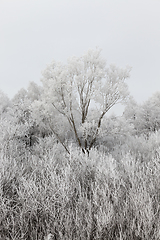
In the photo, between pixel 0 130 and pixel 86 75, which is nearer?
pixel 0 130

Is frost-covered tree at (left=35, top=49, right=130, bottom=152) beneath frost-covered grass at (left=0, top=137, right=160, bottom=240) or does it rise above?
above

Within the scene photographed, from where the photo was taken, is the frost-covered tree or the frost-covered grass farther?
the frost-covered tree

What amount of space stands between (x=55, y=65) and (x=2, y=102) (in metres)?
14.0

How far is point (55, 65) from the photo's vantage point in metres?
11.9

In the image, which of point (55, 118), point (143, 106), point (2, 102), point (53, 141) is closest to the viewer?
point (53, 141)

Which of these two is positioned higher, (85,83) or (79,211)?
(85,83)

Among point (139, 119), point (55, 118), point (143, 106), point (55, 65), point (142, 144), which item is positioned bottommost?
point (142, 144)

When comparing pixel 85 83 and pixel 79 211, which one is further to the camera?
pixel 85 83

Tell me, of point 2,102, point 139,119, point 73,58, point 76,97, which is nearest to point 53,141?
point 76,97

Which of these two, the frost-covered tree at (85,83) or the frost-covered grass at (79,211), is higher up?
the frost-covered tree at (85,83)

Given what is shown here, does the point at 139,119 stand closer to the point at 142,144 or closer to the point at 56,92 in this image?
the point at 142,144

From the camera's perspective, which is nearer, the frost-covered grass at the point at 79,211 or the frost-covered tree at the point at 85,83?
the frost-covered grass at the point at 79,211

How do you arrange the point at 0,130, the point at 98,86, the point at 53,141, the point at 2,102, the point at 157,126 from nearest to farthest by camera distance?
the point at 0,130 < the point at 98,86 < the point at 53,141 < the point at 2,102 < the point at 157,126

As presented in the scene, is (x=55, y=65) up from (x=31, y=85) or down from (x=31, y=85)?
down
